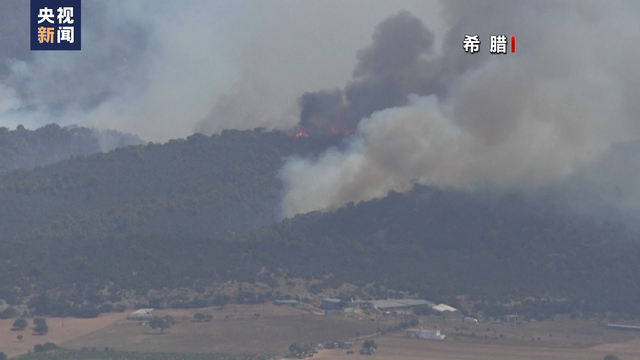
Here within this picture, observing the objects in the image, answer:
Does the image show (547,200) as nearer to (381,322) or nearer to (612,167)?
(612,167)

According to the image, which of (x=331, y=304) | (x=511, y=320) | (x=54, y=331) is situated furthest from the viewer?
(x=331, y=304)

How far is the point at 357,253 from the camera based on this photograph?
519ft

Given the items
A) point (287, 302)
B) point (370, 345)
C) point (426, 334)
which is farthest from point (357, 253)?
point (370, 345)

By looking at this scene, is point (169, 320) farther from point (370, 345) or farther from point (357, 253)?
point (357, 253)

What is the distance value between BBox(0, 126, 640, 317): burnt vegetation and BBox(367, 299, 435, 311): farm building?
3.09 metres

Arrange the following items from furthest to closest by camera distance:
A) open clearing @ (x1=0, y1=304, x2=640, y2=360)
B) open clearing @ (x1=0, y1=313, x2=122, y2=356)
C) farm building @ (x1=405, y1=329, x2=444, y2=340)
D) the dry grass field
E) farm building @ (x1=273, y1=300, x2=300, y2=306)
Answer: farm building @ (x1=273, y1=300, x2=300, y2=306) → farm building @ (x1=405, y1=329, x2=444, y2=340) → open clearing @ (x1=0, y1=313, x2=122, y2=356) → the dry grass field → open clearing @ (x1=0, y1=304, x2=640, y2=360)

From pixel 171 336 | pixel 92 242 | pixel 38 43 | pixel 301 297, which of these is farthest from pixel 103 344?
pixel 38 43

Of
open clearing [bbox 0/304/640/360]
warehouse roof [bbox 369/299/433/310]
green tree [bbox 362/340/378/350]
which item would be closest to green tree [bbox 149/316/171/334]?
open clearing [bbox 0/304/640/360]

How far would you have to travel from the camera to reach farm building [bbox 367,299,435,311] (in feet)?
458

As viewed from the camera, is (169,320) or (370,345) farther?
(169,320)

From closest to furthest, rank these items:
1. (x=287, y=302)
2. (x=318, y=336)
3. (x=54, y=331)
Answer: (x=318, y=336)
(x=54, y=331)
(x=287, y=302)

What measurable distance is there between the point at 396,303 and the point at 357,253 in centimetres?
1702

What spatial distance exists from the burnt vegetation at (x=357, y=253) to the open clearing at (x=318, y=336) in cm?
594

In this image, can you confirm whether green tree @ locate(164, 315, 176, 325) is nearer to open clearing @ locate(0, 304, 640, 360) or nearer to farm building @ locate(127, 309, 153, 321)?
open clearing @ locate(0, 304, 640, 360)
